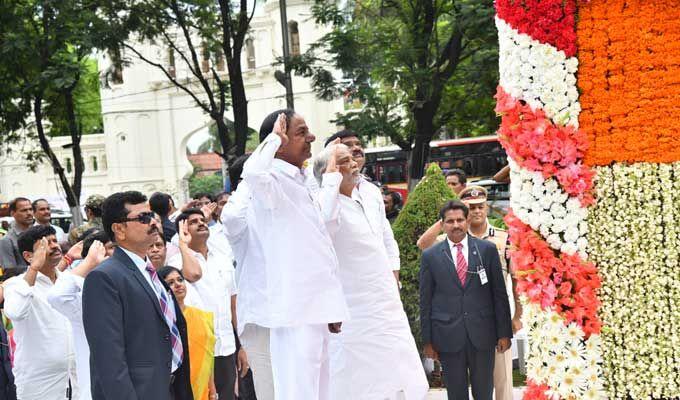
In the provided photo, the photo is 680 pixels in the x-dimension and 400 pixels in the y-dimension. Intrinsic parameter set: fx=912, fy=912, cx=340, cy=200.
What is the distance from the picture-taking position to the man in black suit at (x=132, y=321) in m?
4.89

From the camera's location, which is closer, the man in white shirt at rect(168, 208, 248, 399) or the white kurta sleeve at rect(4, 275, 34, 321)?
the white kurta sleeve at rect(4, 275, 34, 321)

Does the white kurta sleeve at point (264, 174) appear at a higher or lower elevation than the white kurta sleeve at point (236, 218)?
higher

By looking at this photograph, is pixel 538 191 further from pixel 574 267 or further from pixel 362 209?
pixel 362 209

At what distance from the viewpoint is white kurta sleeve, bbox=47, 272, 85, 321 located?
6133 mm

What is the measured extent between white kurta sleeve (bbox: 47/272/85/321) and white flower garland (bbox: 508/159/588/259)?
3015 millimetres

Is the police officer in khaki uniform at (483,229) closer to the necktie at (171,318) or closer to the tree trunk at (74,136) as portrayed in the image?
the necktie at (171,318)

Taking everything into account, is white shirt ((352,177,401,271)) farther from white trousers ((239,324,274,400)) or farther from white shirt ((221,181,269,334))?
white trousers ((239,324,274,400))

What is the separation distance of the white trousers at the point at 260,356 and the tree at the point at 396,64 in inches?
473

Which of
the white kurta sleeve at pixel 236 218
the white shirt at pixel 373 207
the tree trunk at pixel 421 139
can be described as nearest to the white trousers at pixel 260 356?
the white kurta sleeve at pixel 236 218

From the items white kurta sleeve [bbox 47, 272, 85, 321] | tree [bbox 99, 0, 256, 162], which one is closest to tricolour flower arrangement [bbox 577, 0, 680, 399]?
white kurta sleeve [bbox 47, 272, 85, 321]

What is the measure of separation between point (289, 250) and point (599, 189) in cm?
208

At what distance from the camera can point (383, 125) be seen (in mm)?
19234

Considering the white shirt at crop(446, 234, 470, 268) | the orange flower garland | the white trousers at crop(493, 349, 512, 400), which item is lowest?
the white trousers at crop(493, 349, 512, 400)

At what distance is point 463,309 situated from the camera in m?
7.79
